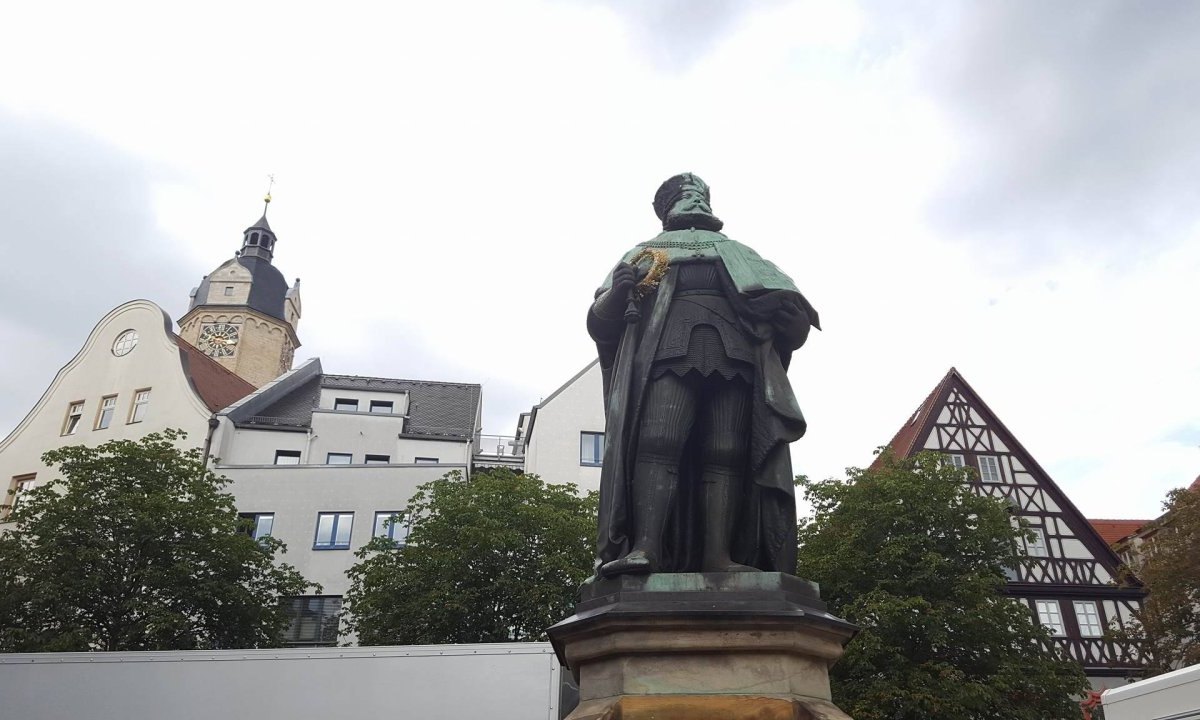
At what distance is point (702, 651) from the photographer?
4.38 meters

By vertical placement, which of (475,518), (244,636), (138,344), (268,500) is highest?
(138,344)

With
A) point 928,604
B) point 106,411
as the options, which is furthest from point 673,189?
point 106,411

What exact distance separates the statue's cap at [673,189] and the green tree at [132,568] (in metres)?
17.5

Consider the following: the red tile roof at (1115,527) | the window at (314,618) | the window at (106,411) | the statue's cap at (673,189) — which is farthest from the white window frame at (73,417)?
the red tile roof at (1115,527)

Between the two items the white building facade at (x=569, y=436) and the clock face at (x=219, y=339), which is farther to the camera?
the clock face at (x=219, y=339)

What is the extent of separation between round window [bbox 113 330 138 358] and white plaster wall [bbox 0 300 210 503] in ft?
0.55

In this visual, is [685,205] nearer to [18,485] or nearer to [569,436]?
[569,436]

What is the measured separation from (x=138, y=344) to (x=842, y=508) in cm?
2678

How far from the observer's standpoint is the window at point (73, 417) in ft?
114

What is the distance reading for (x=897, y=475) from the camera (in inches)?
923

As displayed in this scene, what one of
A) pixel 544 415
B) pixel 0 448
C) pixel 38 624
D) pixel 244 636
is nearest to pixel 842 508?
pixel 544 415

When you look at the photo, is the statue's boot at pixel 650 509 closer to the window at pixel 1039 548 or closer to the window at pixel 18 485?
the window at pixel 1039 548

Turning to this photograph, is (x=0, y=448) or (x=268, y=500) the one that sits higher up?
(x=0, y=448)

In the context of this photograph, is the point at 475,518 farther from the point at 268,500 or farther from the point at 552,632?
the point at 552,632
